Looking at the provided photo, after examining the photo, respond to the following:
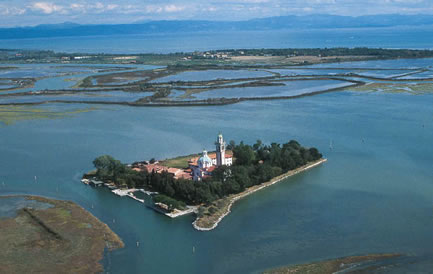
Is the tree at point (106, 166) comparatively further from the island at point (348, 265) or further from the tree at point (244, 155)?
the island at point (348, 265)

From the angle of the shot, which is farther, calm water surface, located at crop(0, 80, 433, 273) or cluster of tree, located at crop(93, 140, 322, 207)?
cluster of tree, located at crop(93, 140, 322, 207)

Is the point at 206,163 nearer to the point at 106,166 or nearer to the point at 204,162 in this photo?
the point at 204,162

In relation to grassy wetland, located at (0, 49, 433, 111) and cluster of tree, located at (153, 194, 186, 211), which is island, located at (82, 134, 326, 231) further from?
grassy wetland, located at (0, 49, 433, 111)

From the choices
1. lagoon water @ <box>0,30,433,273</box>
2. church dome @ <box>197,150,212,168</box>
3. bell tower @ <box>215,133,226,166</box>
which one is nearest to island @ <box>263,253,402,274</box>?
lagoon water @ <box>0,30,433,273</box>

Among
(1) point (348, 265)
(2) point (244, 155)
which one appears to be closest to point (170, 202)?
(2) point (244, 155)

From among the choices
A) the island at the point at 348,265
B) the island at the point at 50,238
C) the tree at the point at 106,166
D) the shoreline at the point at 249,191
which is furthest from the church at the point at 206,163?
the island at the point at 348,265
